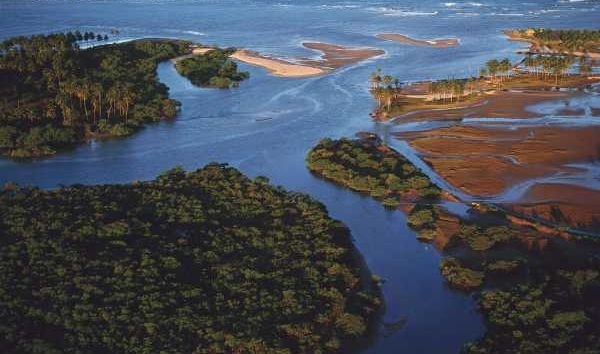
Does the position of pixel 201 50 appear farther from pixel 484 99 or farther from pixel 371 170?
pixel 371 170

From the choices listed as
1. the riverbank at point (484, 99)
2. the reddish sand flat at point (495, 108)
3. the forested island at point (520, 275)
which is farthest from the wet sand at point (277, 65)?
the forested island at point (520, 275)

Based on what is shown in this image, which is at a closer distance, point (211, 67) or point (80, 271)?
point (80, 271)

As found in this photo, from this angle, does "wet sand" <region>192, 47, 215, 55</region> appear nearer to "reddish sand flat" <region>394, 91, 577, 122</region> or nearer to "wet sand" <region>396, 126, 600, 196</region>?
"reddish sand flat" <region>394, 91, 577, 122</region>

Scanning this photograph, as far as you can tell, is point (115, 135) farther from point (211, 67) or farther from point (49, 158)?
point (211, 67)

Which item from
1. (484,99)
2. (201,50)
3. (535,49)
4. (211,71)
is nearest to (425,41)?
(535,49)

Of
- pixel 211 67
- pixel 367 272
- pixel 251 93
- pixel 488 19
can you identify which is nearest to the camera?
pixel 367 272

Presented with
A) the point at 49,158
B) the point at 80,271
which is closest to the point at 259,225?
the point at 80,271

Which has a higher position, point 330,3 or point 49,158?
point 330,3

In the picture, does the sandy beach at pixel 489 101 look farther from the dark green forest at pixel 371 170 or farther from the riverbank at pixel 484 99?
the dark green forest at pixel 371 170
